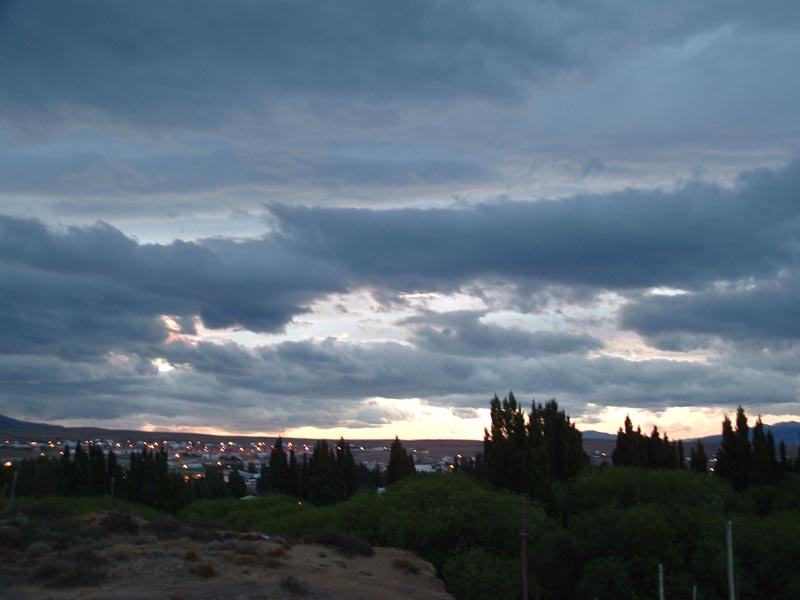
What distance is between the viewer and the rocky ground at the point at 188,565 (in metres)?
39.9

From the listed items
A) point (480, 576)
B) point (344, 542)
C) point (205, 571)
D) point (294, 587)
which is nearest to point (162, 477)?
point (344, 542)

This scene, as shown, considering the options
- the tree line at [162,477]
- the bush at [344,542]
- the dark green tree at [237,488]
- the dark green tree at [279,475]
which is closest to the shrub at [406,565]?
the bush at [344,542]

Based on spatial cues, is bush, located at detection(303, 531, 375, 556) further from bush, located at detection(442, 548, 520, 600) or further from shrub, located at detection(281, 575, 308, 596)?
shrub, located at detection(281, 575, 308, 596)

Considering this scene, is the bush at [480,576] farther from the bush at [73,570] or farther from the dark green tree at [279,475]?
the dark green tree at [279,475]

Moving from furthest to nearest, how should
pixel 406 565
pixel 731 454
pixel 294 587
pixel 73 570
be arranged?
pixel 731 454
pixel 406 565
pixel 73 570
pixel 294 587

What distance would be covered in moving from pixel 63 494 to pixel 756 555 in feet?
222

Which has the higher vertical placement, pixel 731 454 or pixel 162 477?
pixel 731 454

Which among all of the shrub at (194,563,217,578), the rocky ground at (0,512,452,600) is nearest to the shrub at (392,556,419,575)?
the rocky ground at (0,512,452,600)

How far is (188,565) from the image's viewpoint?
147 feet

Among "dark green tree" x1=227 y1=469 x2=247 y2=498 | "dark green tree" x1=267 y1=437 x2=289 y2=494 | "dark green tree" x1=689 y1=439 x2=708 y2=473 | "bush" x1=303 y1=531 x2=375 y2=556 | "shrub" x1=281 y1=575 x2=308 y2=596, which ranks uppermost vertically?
"dark green tree" x1=689 y1=439 x2=708 y2=473

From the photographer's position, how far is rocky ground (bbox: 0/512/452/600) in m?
39.9

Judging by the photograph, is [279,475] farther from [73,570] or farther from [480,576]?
[73,570]

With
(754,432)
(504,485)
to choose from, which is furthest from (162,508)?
(754,432)

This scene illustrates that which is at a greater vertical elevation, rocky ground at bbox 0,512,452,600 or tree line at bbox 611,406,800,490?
tree line at bbox 611,406,800,490
